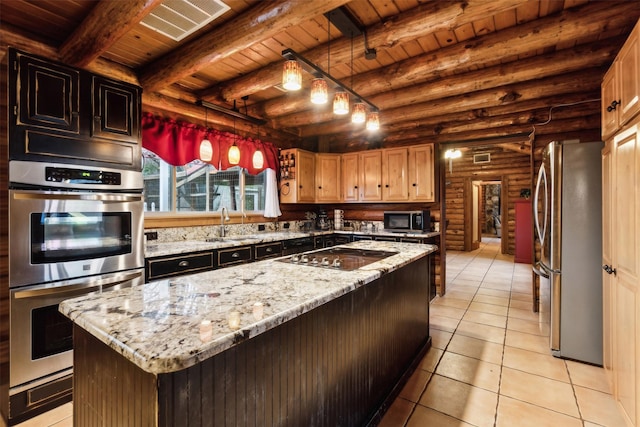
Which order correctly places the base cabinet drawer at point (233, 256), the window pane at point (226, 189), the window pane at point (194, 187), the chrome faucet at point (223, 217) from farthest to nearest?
1. the window pane at point (226, 189)
2. the chrome faucet at point (223, 217)
3. the window pane at point (194, 187)
4. the base cabinet drawer at point (233, 256)

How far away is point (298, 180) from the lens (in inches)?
188

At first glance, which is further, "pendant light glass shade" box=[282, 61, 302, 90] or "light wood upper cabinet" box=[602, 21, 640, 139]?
"pendant light glass shade" box=[282, 61, 302, 90]

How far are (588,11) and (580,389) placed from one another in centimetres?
269

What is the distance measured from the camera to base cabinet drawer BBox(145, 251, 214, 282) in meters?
2.56

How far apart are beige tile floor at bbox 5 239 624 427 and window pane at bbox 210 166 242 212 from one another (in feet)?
8.44

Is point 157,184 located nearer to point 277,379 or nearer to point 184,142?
point 184,142

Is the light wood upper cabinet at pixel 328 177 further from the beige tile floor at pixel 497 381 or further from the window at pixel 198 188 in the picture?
the beige tile floor at pixel 497 381

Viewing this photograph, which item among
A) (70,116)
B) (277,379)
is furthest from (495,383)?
(70,116)

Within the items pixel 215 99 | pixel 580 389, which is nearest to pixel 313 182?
pixel 215 99

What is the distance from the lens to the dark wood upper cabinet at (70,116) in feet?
6.34

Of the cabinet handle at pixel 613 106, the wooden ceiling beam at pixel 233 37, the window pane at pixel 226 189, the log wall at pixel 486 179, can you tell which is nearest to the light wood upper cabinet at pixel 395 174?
the window pane at pixel 226 189

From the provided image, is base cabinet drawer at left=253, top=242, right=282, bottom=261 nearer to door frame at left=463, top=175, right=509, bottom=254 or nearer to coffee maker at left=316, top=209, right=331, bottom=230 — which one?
coffee maker at left=316, top=209, right=331, bottom=230

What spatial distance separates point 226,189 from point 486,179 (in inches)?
285

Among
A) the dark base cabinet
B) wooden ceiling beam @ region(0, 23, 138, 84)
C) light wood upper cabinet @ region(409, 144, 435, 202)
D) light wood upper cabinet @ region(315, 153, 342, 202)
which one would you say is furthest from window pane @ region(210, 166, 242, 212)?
the dark base cabinet
